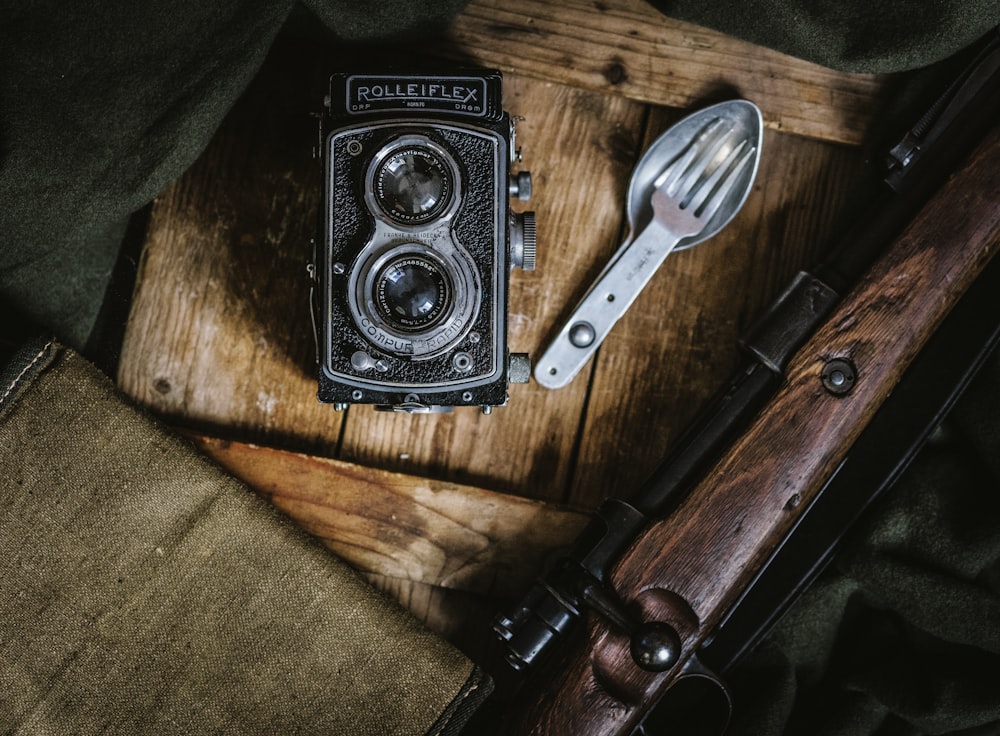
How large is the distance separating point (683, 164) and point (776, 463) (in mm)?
342

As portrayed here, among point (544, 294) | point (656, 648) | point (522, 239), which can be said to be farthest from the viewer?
point (544, 294)

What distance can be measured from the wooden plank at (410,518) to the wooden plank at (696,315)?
7 centimetres

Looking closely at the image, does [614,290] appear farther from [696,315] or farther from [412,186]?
[412,186]

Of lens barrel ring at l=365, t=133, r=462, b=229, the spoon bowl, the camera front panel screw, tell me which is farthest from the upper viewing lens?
the spoon bowl

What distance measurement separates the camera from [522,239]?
88cm

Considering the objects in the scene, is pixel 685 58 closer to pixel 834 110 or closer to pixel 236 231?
pixel 834 110

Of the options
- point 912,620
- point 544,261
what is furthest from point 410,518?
point 912,620

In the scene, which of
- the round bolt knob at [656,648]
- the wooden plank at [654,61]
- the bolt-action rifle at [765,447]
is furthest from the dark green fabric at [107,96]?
the round bolt knob at [656,648]

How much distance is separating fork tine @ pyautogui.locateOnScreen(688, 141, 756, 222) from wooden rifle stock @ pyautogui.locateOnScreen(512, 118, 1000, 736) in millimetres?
186

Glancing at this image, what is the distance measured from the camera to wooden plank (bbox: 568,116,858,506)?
978 mm

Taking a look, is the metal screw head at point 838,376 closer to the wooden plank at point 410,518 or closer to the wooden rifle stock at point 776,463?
the wooden rifle stock at point 776,463

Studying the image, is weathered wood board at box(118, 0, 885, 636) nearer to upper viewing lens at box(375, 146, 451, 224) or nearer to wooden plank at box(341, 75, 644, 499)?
wooden plank at box(341, 75, 644, 499)

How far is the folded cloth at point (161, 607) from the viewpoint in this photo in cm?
88

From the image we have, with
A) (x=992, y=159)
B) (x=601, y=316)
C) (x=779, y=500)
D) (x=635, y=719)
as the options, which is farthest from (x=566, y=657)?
(x=992, y=159)
